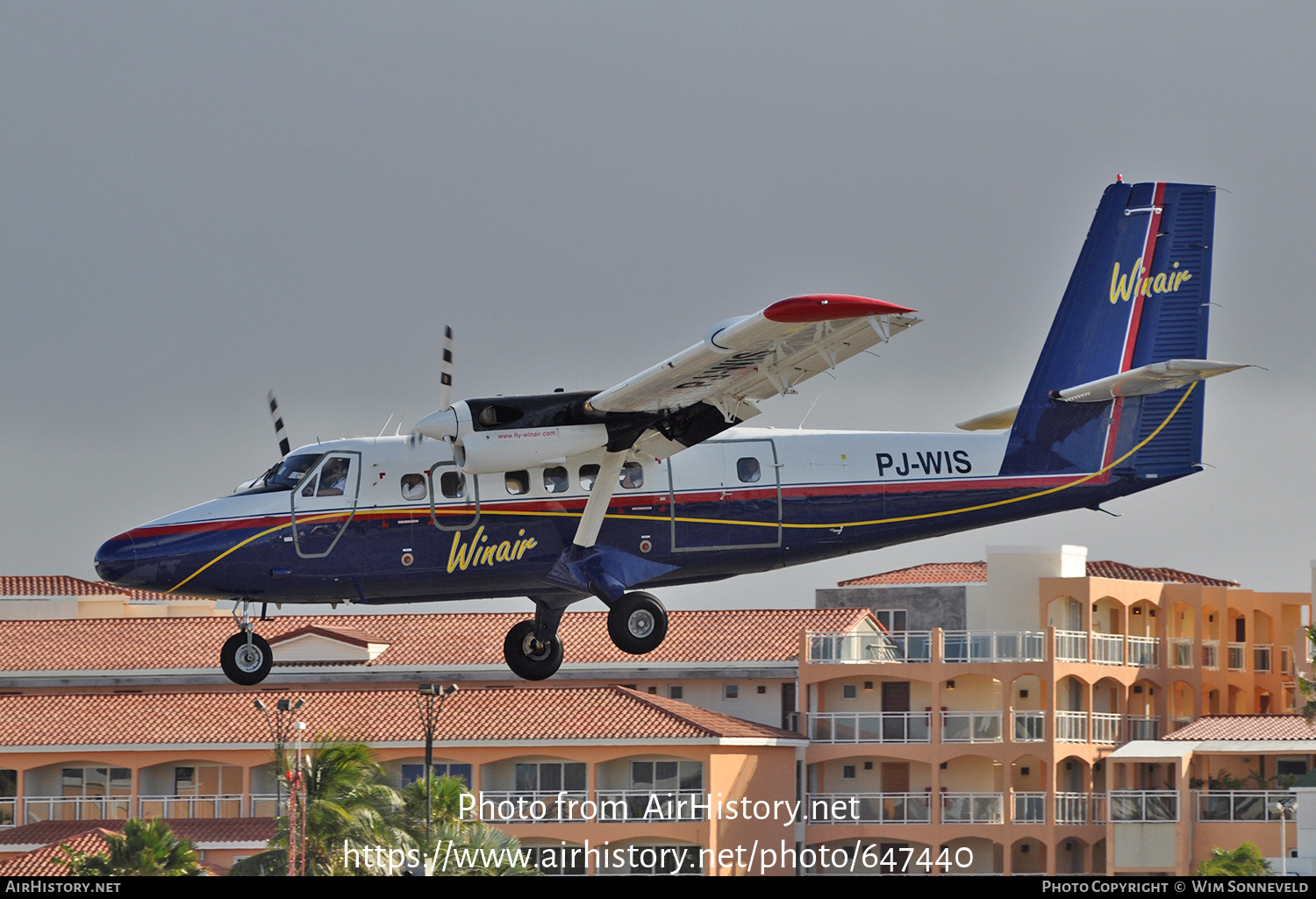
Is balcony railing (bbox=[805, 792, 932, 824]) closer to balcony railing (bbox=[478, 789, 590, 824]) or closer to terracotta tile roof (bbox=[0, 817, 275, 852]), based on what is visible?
balcony railing (bbox=[478, 789, 590, 824])

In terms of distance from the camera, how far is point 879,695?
6175cm

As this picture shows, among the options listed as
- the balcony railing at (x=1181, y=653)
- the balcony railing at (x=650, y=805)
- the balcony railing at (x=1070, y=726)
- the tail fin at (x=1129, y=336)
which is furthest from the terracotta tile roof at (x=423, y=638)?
the tail fin at (x=1129, y=336)

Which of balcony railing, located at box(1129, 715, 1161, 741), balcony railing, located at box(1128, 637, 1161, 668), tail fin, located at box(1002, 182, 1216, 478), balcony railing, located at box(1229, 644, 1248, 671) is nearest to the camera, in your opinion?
tail fin, located at box(1002, 182, 1216, 478)

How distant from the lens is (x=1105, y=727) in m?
64.9

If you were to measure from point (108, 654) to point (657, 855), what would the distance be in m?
25.4

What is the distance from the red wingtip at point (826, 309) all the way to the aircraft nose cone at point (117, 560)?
9.27m

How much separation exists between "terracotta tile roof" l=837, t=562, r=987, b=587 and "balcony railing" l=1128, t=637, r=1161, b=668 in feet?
20.6

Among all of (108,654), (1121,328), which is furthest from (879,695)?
(1121,328)

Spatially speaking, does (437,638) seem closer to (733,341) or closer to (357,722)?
(357,722)

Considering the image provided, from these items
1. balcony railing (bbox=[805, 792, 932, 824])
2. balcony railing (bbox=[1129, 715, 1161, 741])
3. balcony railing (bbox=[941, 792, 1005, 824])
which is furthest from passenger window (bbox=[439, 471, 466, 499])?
balcony railing (bbox=[1129, 715, 1161, 741])

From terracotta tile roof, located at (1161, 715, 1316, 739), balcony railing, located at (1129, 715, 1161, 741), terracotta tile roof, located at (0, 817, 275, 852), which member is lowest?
terracotta tile roof, located at (0, 817, 275, 852)

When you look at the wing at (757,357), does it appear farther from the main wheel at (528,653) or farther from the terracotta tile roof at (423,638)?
the terracotta tile roof at (423,638)

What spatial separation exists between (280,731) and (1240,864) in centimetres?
2474

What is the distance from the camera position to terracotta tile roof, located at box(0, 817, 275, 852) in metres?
54.3
